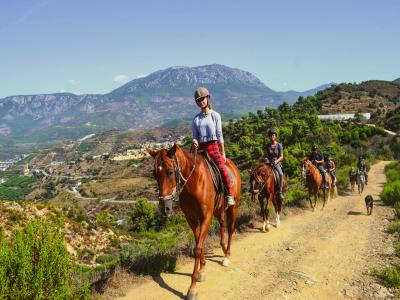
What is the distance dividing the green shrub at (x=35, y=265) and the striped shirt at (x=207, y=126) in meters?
3.48

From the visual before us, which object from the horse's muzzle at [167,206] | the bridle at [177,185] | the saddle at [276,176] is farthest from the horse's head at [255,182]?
the horse's muzzle at [167,206]

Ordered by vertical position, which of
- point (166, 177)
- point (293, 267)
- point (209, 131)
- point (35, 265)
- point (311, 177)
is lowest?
point (293, 267)

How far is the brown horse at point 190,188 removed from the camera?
592 cm

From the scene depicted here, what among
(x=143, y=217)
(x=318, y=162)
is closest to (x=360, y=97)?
(x=143, y=217)

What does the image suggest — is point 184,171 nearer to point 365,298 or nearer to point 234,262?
point 234,262

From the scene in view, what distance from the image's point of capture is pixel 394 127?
70.6 meters

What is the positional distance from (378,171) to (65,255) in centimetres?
3366

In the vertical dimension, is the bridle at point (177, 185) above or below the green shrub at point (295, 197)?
above

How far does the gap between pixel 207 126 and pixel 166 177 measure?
204cm

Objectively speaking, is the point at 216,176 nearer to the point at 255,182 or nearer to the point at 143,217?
the point at 255,182

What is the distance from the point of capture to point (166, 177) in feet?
19.4

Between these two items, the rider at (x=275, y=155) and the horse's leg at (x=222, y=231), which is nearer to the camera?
the horse's leg at (x=222, y=231)

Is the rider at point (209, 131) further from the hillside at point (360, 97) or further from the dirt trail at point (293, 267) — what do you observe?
the hillside at point (360, 97)

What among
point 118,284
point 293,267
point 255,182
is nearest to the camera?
point 118,284
